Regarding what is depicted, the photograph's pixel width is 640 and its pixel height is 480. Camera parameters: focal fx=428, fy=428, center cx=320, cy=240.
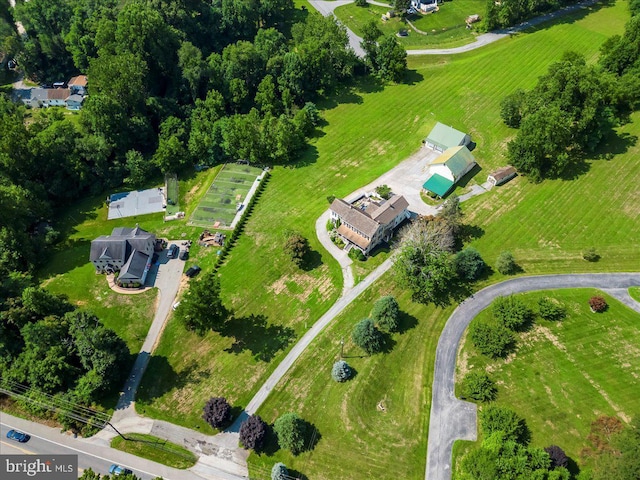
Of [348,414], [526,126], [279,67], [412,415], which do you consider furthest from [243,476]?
[279,67]

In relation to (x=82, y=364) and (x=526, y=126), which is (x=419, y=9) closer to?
(x=526, y=126)

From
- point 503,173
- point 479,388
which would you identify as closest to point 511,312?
point 479,388

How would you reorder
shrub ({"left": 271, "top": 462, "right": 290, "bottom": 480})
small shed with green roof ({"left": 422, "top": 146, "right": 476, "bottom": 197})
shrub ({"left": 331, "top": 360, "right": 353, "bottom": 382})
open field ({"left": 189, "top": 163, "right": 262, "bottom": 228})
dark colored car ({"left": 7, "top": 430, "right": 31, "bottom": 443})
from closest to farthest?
shrub ({"left": 271, "top": 462, "right": 290, "bottom": 480}), dark colored car ({"left": 7, "top": 430, "right": 31, "bottom": 443}), shrub ({"left": 331, "top": 360, "right": 353, "bottom": 382}), small shed with green roof ({"left": 422, "top": 146, "right": 476, "bottom": 197}), open field ({"left": 189, "top": 163, "right": 262, "bottom": 228})

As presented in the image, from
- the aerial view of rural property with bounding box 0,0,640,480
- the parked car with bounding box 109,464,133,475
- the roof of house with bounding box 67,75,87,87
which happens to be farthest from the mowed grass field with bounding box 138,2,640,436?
the roof of house with bounding box 67,75,87,87

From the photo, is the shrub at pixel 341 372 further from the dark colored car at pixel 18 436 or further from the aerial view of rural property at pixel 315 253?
the dark colored car at pixel 18 436

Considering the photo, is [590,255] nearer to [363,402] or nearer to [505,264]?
[505,264]

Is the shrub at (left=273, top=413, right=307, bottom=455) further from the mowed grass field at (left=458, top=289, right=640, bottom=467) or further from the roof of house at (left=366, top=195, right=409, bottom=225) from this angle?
the roof of house at (left=366, top=195, right=409, bottom=225)

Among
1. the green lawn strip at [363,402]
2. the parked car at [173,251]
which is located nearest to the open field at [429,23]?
the parked car at [173,251]
